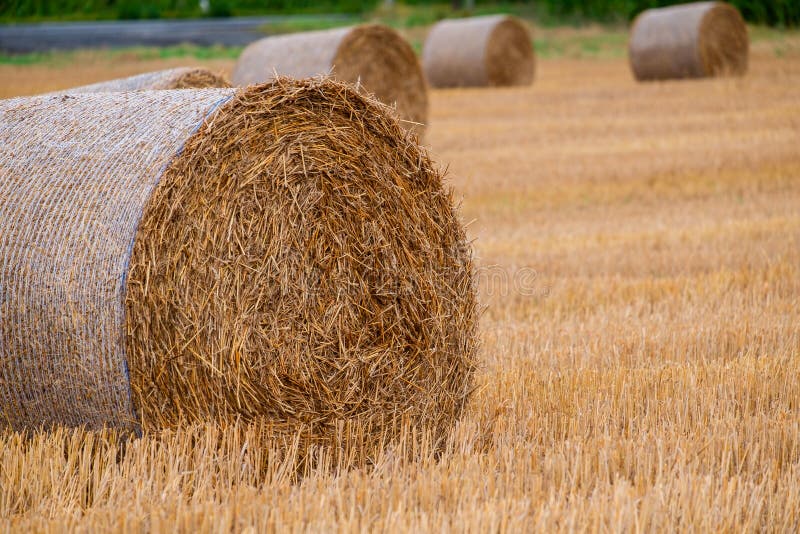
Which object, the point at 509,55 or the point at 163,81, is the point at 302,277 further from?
the point at 509,55

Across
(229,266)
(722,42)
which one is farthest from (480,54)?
(229,266)

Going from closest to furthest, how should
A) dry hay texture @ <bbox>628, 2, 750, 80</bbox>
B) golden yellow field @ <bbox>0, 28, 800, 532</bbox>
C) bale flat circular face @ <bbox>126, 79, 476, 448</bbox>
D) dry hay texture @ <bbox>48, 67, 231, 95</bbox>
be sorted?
golden yellow field @ <bbox>0, 28, 800, 532</bbox> < bale flat circular face @ <bbox>126, 79, 476, 448</bbox> < dry hay texture @ <bbox>48, 67, 231, 95</bbox> < dry hay texture @ <bbox>628, 2, 750, 80</bbox>

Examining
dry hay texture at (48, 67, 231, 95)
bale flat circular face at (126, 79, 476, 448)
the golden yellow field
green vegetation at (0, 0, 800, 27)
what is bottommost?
the golden yellow field

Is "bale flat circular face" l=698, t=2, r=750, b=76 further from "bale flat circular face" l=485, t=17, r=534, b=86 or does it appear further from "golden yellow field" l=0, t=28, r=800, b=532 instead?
"golden yellow field" l=0, t=28, r=800, b=532

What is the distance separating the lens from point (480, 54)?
746 inches

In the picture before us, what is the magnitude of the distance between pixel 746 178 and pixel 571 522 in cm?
879

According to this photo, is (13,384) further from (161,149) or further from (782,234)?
(782,234)

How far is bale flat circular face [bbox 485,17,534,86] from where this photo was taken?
19.1m

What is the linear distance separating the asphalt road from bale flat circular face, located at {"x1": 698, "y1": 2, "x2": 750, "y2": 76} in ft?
41.7

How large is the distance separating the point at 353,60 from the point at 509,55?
8380mm

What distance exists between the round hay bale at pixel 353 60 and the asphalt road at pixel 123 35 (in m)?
12.5

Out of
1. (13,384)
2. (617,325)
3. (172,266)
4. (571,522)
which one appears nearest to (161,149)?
(172,266)

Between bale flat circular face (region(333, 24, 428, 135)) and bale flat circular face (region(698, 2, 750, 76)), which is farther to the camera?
bale flat circular face (region(698, 2, 750, 76))

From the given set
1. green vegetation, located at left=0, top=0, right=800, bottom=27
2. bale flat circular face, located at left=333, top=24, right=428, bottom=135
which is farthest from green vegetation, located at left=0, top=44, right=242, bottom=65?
bale flat circular face, located at left=333, top=24, right=428, bottom=135
